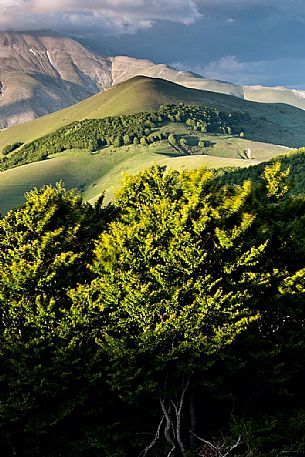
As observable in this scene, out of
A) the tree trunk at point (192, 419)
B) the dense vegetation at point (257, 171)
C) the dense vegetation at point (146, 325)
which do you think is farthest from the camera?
the dense vegetation at point (257, 171)

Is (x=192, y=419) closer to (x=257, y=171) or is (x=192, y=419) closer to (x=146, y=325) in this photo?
(x=146, y=325)

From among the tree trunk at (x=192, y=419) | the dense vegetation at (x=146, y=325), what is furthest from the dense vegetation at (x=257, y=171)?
the tree trunk at (x=192, y=419)

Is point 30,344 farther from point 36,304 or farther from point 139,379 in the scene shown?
point 139,379

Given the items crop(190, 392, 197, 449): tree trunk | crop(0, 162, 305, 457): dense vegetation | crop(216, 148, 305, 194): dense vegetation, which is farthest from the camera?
crop(216, 148, 305, 194): dense vegetation

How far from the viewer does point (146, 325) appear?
85.5ft

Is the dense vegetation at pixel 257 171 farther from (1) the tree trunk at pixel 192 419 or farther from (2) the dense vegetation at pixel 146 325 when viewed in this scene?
(1) the tree trunk at pixel 192 419

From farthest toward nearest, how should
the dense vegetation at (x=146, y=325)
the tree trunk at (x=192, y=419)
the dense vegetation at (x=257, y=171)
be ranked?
the dense vegetation at (x=257, y=171)
the tree trunk at (x=192, y=419)
the dense vegetation at (x=146, y=325)

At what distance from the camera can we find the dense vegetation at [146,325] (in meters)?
25.5

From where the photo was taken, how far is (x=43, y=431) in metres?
25.9

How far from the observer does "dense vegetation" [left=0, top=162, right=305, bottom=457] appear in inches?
1005

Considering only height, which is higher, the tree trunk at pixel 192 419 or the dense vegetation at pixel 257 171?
the dense vegetation at pixel 257 171

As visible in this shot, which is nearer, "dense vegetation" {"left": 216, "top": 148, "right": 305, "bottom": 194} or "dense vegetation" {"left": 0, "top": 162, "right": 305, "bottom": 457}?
"dense vegetation" {"left": 0, "top": 162, "right": 305, "bottom": 457}

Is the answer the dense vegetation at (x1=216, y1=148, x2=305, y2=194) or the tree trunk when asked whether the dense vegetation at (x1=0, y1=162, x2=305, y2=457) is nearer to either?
the tree trunk

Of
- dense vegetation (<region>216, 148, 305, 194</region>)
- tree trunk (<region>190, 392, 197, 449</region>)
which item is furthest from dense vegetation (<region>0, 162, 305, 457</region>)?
dense vegetation (<region>216, 148, 305, 194</region>)
